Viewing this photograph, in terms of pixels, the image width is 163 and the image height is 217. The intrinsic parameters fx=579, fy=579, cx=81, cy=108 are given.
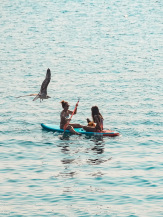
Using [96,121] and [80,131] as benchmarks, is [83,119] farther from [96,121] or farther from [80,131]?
[96,121]

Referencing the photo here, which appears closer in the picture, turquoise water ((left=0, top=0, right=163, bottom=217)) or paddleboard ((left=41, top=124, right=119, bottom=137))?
turquoise water ((left=0, top=0, right=163, bottom=217))

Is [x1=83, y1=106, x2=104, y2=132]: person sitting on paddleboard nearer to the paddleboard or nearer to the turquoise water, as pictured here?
the paddleboard

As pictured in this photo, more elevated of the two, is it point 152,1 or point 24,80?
point 152,1

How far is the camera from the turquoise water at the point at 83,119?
16.0 m

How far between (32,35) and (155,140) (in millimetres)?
35543

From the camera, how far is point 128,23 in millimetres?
62906

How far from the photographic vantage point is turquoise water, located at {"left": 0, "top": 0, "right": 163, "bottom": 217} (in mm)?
16016

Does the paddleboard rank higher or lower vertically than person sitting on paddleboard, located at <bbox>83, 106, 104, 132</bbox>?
lower

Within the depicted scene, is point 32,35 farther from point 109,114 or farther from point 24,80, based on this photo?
point 109,114

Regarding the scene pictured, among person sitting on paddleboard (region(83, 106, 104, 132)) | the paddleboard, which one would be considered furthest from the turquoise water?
person sitting on paddleboard (region(83, 106, 104, 132))

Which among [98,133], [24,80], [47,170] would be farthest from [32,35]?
[47,170]

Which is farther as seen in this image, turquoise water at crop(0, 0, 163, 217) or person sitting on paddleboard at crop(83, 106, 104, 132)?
person sitting on paddleboard at crop(83, 106, 104, 132)

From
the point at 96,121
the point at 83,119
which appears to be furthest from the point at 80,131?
the point at 83,119

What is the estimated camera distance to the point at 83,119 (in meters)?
25.4
